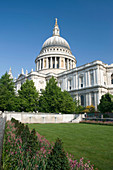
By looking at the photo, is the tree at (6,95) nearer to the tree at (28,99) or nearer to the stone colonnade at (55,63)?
the tree at (28,99)

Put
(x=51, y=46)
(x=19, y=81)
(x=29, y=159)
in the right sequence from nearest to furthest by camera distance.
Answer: (x=29, y=159) < (x=19, y=81) < (x=51, y=46)

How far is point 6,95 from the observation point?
119ft

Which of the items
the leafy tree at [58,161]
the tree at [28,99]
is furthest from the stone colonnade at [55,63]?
the leafy tree at [58,161]

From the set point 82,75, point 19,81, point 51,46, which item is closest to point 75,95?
point 82,75

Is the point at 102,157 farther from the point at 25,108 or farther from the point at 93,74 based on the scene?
the point at 93,74

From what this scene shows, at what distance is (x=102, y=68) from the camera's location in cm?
4834

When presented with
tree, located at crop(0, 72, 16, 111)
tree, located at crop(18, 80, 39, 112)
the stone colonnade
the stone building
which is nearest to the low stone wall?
tree, located at crop(18, 80, 39, 112)

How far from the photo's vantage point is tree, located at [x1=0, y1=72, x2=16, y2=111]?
116 ft

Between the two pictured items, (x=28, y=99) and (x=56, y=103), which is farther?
(x=28, y=99)

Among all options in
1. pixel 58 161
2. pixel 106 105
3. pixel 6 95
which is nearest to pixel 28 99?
pixel 6 95

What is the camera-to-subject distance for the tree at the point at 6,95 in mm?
35438

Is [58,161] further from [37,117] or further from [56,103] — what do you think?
[56,103]

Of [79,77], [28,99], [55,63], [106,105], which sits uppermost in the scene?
[55,63]

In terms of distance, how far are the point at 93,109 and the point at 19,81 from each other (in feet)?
141
